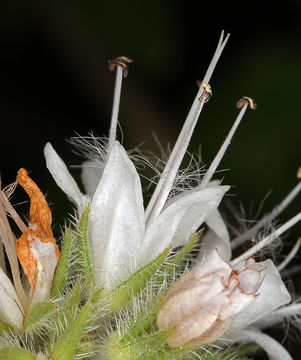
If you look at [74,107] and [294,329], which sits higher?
[74,107]

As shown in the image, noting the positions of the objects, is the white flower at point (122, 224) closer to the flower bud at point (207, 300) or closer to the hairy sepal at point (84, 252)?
the hairy sepal at point (84, 252)

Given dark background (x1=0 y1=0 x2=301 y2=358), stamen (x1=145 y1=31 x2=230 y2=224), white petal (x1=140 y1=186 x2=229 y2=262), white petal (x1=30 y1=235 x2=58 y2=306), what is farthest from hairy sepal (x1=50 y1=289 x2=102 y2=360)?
dark background (x1=0 y1=0 x2=301 y2=358)

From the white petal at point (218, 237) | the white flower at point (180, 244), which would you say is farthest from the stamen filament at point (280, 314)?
the white petal at point (218, 237)

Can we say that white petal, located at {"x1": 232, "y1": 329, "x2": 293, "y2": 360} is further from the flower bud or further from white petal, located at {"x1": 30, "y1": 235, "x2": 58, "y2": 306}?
white petal, located at {"x1": 30, "y1": 235, "x2": 58, "y2": 306}

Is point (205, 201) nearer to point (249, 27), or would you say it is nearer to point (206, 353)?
point (206, 353)

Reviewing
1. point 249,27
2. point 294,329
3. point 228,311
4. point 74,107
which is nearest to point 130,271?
point 228,311
